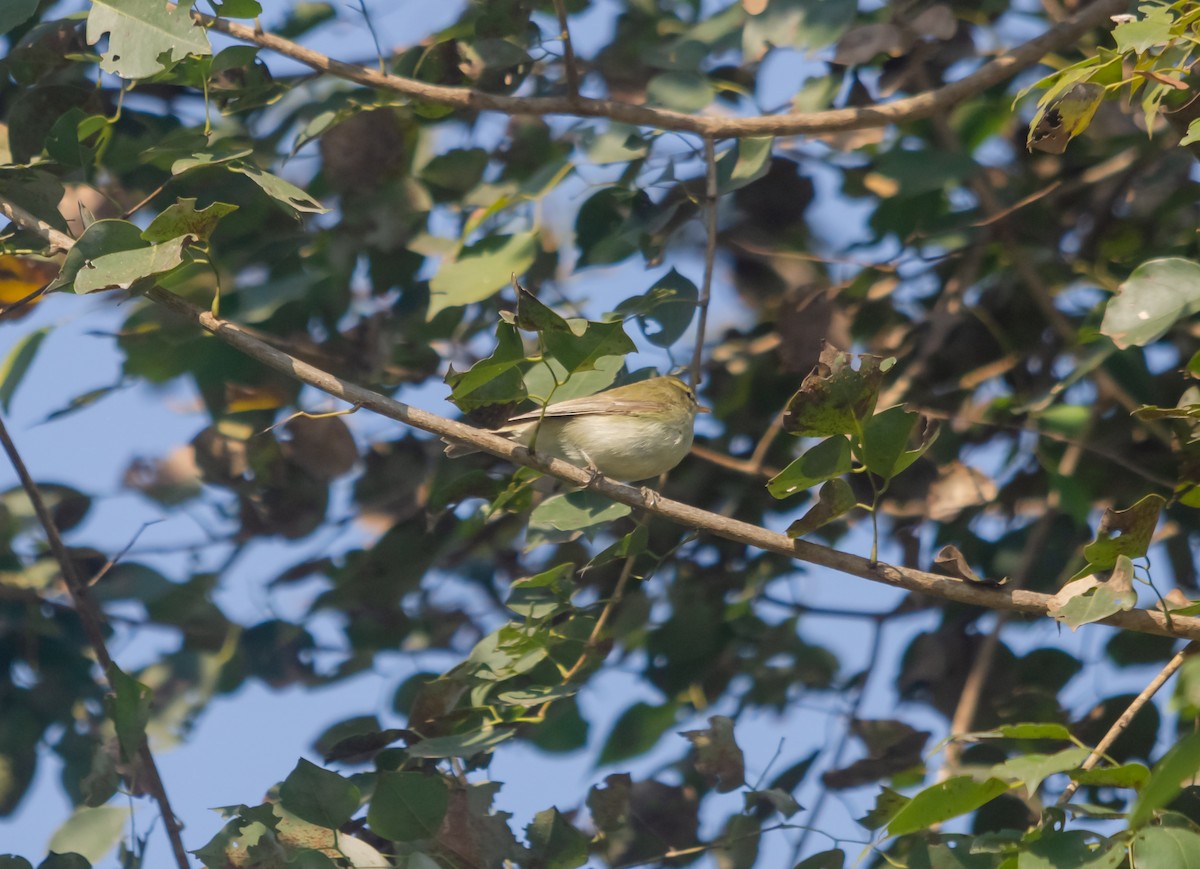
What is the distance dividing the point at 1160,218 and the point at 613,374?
210 cm

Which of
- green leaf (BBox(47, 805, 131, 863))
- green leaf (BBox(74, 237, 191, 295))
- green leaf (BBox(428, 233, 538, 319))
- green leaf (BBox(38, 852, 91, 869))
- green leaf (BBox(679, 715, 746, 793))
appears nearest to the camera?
green leaf (BBox(74, 237, 191, 295))

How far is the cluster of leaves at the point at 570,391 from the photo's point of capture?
266 centimetres

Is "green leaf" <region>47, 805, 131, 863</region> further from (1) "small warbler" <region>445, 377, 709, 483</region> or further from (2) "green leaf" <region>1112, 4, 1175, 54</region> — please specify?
(2) "green leaf" <region>1112, 4, 1175, 54</region>

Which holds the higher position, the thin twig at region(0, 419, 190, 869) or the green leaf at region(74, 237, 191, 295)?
the green leaf at region(74, 237, 191, 295)

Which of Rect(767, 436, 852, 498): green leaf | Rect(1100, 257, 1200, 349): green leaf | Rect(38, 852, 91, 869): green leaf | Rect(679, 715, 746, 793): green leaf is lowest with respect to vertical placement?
Rect(679, 715, 746, 793): green leaf

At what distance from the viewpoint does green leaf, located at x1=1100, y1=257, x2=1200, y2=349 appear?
2291 millimetres

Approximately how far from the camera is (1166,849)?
1790 mm

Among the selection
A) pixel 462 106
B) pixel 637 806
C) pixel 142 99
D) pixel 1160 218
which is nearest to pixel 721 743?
pixel 637 806

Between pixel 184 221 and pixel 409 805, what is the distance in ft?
3.76

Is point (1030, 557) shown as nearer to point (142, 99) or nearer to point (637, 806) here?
point (637, 806)

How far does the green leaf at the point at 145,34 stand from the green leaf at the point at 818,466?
1286 millimetres

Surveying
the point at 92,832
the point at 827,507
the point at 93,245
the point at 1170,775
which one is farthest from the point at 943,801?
Result: the point at 92,832

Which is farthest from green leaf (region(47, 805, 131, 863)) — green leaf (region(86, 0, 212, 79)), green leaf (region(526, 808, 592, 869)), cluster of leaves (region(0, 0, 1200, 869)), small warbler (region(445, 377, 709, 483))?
green leaf (region(86, 0, 212, 79))

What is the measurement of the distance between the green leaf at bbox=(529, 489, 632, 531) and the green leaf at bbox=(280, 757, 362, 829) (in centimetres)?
70
